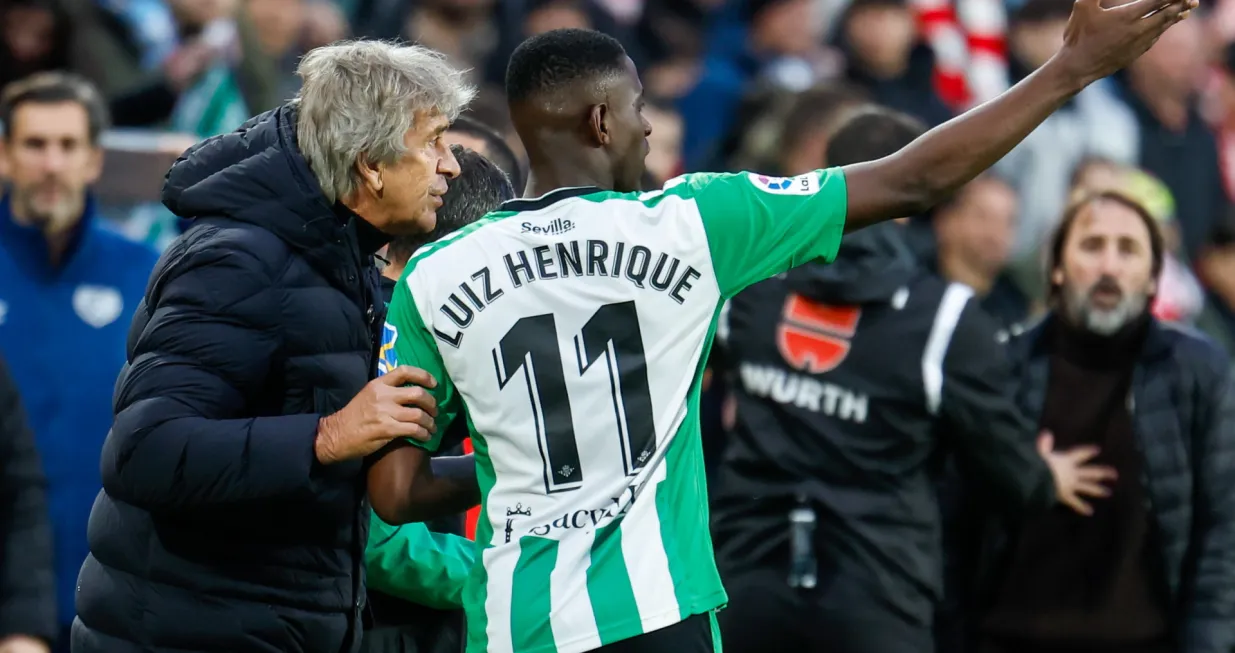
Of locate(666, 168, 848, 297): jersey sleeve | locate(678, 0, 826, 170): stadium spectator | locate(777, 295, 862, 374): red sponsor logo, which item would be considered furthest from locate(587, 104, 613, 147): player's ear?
A: locate(678, 0, 826, 170): stadium spectator

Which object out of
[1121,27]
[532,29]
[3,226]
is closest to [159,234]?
Result: [3,226]

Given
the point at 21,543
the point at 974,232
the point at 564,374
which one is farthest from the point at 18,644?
the point at 974,232

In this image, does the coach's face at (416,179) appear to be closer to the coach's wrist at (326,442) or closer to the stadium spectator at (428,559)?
the stadium spectator at (428,559)

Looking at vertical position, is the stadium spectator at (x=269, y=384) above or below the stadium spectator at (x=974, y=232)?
below

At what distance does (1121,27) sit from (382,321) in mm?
1616

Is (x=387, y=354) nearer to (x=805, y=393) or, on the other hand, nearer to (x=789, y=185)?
(x=789, y=185)

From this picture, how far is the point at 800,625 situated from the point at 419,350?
5.73ft

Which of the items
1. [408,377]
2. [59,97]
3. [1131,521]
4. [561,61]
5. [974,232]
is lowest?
[1131,521]

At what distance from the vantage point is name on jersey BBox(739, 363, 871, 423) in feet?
15.8

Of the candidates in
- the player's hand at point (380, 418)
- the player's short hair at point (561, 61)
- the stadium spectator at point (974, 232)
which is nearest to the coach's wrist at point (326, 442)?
the player's hand at point (380, 418)

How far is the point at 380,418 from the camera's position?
11.0 ft

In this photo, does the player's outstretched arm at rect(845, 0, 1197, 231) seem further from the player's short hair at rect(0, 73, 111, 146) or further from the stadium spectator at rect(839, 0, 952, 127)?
the stadium spectator at rect(839, 0, 952, 127)

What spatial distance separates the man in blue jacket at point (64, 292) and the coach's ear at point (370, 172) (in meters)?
2.69

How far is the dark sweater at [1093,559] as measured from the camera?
17.1 feet
